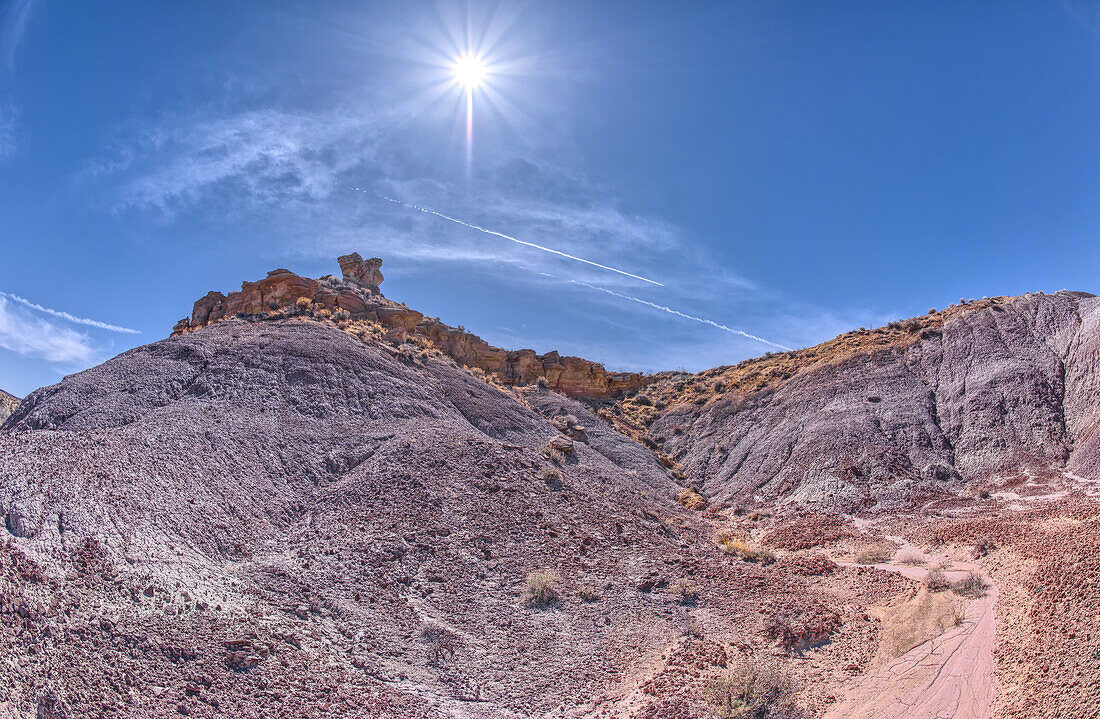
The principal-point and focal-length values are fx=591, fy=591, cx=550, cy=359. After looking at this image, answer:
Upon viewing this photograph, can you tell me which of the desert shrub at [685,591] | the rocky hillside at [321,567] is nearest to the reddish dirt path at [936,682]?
the rocky hillside at [321,567]

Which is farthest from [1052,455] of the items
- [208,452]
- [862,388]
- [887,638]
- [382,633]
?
[208,452]

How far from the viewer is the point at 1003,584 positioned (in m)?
11.0

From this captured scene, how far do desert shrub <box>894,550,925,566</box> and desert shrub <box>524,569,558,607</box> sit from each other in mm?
10741

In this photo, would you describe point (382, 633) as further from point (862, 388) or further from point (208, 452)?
point (862, 388)

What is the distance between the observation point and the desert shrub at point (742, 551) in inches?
659

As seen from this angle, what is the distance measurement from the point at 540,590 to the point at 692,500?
57.1 ft

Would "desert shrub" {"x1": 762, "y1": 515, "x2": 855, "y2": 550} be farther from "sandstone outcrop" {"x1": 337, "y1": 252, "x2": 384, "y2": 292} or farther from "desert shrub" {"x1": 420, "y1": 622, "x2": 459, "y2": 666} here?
"sandstone outcrop" {"x1": 337, "y1": 252, "x2": 384, "y2": 292}

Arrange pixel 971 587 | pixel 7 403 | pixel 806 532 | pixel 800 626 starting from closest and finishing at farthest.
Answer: pixel 800 626 < pixel 971 587 < pixel 806 532 < pixel 7 403

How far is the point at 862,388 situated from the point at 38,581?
34.6m

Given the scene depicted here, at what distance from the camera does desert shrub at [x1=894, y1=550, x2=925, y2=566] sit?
1663cm

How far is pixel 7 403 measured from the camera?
34750 mm

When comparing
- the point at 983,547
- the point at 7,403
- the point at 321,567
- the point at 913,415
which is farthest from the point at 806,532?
the point at 7,403

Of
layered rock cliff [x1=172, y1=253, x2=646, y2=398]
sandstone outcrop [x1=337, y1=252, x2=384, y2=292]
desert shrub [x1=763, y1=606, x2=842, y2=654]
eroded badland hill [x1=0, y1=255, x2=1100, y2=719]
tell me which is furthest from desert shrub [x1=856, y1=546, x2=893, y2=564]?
sandstone outcrop [x1=337, y1=252, x2=384, y2=292]

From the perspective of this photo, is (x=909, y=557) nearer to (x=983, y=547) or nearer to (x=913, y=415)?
(x=983, y=547)
